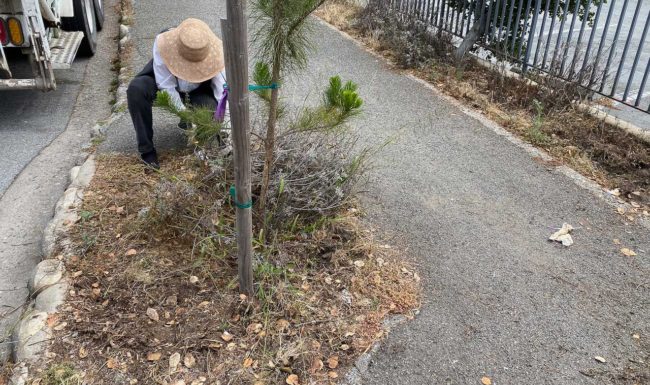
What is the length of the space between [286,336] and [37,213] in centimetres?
213

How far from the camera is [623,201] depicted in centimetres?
392

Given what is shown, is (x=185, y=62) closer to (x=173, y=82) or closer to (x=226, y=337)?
(x=173, y=82)

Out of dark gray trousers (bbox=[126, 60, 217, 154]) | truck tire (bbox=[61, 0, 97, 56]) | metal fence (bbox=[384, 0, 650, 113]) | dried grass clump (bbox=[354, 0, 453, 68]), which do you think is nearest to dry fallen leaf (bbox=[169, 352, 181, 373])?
dark gray trousers (bbox=[126, 60, 217, 154])

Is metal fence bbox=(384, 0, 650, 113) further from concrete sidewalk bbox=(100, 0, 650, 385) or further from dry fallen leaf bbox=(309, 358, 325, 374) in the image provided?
dry fallen leaf bbox=(309, 358, 325, 374)

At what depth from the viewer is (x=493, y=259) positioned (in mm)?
3270

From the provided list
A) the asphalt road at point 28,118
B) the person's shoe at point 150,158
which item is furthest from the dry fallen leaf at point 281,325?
the asphalt road at point 28,118

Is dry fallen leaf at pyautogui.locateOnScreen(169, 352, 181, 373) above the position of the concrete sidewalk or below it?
above

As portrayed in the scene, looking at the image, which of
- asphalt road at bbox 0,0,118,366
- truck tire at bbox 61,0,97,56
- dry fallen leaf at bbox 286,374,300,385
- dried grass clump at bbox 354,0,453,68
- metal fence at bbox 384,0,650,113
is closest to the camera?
dry fallen leaf at bbox 286,374,300,385

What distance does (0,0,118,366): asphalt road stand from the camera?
10.4ft

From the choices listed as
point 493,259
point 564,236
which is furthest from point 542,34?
point 493,259

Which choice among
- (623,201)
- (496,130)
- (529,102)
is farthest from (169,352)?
(529,102)

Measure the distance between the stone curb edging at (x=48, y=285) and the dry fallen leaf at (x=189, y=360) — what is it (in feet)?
2.07

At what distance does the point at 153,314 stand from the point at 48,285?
2.03ft

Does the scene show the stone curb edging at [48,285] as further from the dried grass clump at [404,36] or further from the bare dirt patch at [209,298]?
the dried grass clump at [404,36]
